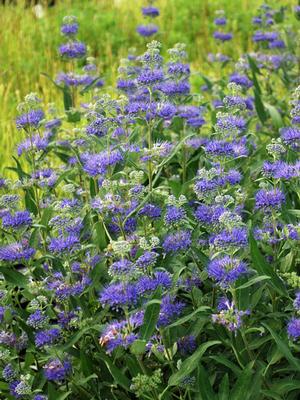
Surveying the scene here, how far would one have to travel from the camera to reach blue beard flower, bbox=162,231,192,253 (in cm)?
283

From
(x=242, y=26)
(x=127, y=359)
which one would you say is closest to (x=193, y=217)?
(x=127, y=359)

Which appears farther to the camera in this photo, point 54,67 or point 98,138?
point 54,67

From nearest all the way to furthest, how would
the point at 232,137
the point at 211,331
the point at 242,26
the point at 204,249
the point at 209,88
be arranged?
1. the point at 211,331
2. the point at 204,249
3. the point at 232,137
4. the point at 209,88
5. the point at 242,26

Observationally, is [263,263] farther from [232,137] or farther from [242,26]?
[242,26]

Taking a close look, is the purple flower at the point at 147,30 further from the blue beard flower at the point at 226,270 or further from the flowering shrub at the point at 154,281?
the blue beard flower at the point at 226,270

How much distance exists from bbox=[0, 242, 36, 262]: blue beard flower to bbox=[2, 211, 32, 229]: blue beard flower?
9 cm

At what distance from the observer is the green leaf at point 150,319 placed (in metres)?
2.56

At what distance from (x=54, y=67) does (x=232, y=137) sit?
4745 millimetres

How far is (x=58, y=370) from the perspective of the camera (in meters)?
3.00

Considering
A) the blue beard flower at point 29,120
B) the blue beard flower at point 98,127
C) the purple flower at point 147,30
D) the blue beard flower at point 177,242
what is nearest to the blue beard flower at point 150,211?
the blue beard flower at point 177,242

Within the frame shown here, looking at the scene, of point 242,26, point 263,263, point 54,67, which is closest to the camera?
point 263,263

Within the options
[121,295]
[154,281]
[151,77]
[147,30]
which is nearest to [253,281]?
[154,281]

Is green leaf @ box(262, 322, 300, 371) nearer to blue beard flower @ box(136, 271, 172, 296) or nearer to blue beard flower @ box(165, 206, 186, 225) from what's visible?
blue beard flower @ box(136, 271, 172, 296)

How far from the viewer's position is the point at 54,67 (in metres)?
7.81
